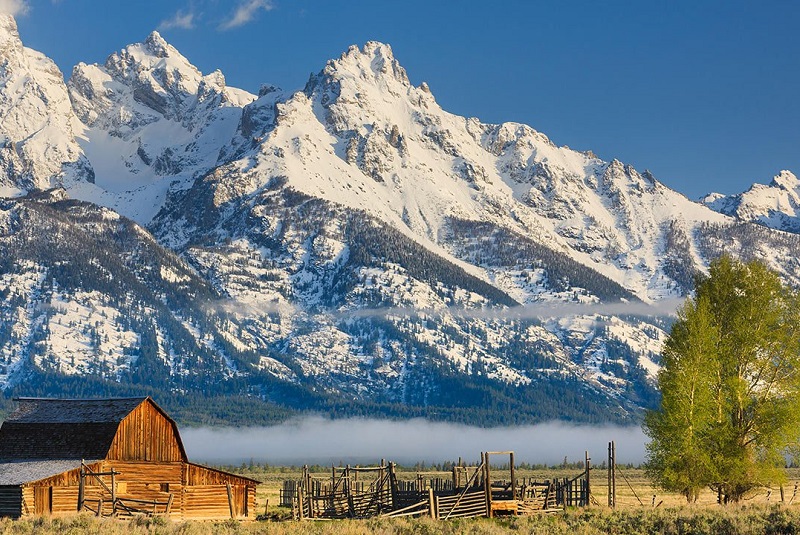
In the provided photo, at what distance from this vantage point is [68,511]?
66125 mm

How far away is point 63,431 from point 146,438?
5.00 m

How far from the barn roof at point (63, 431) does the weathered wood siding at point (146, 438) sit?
55cm

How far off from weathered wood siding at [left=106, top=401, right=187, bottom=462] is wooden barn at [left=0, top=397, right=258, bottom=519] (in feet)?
0.20

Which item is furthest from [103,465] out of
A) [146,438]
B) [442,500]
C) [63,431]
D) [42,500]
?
[442,500]

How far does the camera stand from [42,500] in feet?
216

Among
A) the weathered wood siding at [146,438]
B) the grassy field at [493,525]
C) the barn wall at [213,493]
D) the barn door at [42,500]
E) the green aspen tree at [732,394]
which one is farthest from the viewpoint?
the barn wall at [213,493]

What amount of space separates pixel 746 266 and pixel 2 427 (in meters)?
44.8

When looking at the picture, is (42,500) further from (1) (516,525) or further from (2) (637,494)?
(2) (637,494)

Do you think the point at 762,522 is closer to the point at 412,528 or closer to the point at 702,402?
the point at 702,402

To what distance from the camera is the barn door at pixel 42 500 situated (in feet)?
215

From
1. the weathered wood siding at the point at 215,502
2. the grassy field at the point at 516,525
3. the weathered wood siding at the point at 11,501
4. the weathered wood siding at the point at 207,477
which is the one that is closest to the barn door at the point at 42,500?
the weathered wood siding at the point at 11,501

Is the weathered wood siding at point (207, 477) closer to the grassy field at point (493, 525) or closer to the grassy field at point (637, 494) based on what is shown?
the grassy field at point (637, 494)

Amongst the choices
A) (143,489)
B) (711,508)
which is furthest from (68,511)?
(711,508)

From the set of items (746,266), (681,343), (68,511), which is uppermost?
(746,266)
